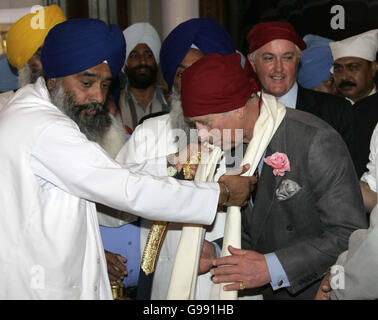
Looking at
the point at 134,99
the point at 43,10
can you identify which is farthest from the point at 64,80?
the point at 134,99

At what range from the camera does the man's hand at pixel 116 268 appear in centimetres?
290

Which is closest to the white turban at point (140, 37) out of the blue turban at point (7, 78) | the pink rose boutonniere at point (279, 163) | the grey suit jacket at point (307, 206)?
the blue turban at point (7, 78)

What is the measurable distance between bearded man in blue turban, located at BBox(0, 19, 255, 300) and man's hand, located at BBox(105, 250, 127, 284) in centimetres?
42

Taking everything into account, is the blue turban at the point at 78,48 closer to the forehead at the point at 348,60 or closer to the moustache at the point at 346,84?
the moustache at the point at 346,84

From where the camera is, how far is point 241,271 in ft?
7.76

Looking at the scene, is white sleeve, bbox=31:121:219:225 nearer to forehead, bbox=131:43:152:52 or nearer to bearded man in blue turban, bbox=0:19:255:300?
bearded man in blue turban, bbox=0:19:255:300

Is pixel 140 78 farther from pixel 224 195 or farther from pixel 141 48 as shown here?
pixel 224 195

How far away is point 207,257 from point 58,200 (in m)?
0.74

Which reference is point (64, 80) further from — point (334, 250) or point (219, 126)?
point (334, 250)

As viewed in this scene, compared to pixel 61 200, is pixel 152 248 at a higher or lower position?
lower

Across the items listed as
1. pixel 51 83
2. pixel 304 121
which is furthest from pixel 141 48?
pixel 304 121

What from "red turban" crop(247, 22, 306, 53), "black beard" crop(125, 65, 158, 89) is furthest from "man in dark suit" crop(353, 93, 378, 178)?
"black beard" crop(125, 65, 158, 89)
